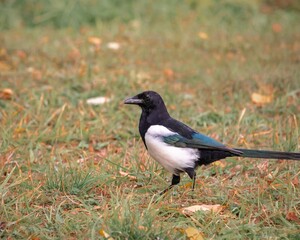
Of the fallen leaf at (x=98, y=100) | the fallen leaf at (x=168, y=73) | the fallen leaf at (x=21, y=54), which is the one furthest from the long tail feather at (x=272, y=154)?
the fallen leaf at (x=21, y=54)

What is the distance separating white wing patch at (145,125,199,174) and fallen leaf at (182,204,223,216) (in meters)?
0.33

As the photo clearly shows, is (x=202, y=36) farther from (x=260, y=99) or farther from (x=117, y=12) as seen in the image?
(x=260, y=99)

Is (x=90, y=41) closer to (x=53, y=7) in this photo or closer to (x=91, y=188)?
(x=53, y=7)

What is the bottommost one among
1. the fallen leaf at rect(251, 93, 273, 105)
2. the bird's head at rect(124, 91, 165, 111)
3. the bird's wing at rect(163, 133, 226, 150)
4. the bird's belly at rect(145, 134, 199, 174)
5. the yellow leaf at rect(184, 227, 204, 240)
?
the fallen leaf at rect(251, 93, 273, 105)

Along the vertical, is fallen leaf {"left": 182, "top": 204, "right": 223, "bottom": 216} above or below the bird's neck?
below

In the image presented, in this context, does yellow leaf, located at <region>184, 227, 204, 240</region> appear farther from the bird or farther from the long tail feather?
the long tail feather

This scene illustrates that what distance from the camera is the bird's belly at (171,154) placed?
3691mm

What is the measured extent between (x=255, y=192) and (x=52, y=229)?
1245 millimetres

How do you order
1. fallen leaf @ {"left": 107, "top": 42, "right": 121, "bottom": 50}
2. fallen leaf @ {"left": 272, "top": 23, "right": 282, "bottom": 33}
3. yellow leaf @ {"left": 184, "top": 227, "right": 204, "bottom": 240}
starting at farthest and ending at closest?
fallen leaf @ {"left": 272, "top": 23, "right": 282, "bottom": 33} → fallen leaf @ {"left": 107, "top": 42, "right": 121, "bottom": 50} → yellow leaf @ {"left": 184, "top": 227, "right": 204, "bottom": 240}

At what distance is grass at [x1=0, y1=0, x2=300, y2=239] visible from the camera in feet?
10.9

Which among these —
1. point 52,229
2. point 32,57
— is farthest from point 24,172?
point 32,57

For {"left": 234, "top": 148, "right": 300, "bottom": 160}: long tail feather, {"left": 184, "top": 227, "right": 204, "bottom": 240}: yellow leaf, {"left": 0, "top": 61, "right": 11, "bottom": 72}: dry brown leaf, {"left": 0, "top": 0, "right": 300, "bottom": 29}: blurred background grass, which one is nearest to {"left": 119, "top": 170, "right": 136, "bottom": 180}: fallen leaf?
{"left": 234, "top": 148, "right": 300, "bottom": 160}: long tail feather

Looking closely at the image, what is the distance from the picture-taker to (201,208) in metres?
3.43

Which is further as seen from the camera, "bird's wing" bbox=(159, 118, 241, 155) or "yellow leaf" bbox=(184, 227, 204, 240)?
"bird's wing" bbox=(159, 118, 241, 155)
